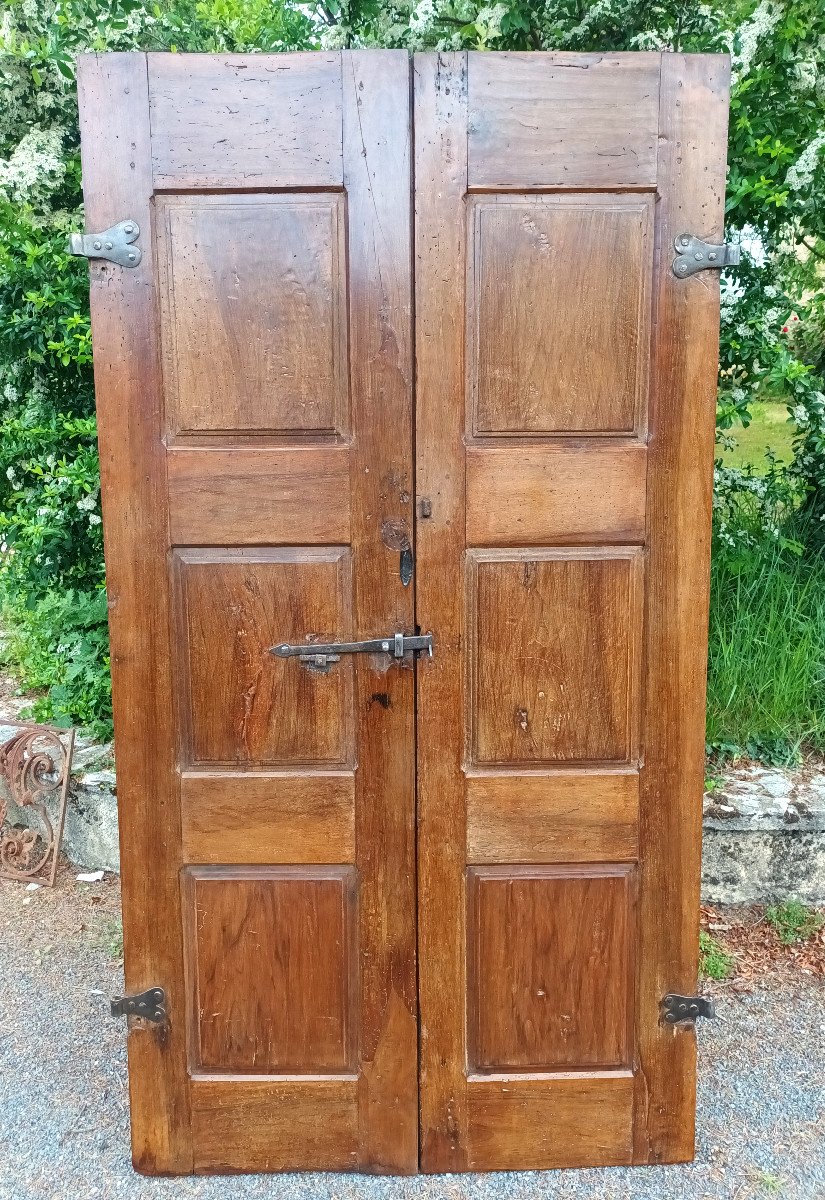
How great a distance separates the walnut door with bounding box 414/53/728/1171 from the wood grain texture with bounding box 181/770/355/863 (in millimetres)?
226

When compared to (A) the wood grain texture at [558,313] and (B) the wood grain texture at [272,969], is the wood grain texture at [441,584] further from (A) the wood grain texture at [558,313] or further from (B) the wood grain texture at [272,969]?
(B) the wood grain texture at [272,969]

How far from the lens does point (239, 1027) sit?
2.49 metres

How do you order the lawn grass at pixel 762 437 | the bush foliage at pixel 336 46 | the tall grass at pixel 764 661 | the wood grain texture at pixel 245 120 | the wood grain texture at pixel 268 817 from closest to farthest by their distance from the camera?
the wood grain texture at pixel 245 120, the wood grain texture at pixel 268 817, the bush foliage at pixel 336 46, the tall grass at pixel 764 661, the lawn grass at pixel 762 437

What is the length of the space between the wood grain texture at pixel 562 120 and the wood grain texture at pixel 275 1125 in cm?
234

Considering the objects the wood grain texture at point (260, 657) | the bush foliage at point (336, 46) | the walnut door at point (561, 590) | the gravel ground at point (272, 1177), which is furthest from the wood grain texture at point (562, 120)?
the gravel ground at point (272, 1177)

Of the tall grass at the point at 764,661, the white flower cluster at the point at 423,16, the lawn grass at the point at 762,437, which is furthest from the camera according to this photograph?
the lawn grass at the point at 762,437

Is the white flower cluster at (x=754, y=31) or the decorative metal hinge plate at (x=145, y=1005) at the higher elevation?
the white flower cluster at (x=754, y=31)

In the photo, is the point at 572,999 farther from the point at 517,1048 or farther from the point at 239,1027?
the point at 239,1027

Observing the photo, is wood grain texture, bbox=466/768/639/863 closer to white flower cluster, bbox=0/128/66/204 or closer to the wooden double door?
the wooden double door

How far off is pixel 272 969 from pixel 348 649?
89 centimetres

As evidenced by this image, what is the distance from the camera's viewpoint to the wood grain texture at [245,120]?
214 centimetres

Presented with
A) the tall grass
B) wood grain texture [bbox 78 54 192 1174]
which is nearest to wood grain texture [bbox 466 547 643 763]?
wood grain texture [bbox 78 54 192 1174]

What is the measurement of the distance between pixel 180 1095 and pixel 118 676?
1.15 metres

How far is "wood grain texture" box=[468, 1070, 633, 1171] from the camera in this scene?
8.17 ft
